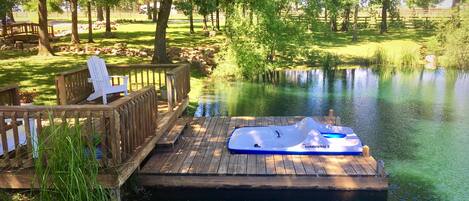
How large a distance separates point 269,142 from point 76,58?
518 inches

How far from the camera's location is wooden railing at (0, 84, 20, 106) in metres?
7.02

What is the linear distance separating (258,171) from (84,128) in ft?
9.34

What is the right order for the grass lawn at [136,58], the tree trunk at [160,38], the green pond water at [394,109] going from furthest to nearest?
the tree trunk at [160,38] < the grass lawn at [136,58] < the green pond water at [394,109]

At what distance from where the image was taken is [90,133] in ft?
17.5

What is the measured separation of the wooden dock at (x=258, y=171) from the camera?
6848 mm

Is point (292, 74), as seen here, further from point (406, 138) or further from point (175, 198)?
point (175, 198)

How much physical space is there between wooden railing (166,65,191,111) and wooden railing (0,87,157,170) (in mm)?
2895

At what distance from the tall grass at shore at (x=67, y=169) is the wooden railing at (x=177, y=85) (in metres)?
4.21

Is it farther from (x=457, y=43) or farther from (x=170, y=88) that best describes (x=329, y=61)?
(x=170, y=88)

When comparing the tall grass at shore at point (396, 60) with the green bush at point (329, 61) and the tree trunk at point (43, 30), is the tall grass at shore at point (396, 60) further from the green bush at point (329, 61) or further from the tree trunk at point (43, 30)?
the tree trunk at point (43, 30)

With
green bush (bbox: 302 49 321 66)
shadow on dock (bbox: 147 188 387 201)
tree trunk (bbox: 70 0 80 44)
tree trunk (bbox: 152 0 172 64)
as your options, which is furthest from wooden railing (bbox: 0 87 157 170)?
tree trunk (bbox: 70 0 80 44)

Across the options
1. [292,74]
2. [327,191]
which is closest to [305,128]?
[327,191]

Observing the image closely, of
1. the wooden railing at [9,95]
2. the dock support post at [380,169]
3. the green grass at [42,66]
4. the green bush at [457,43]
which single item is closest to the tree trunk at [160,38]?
the green grass at [42,66]

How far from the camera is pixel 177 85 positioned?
982 cm
